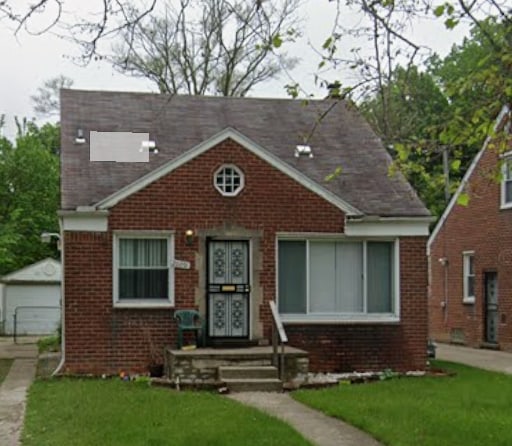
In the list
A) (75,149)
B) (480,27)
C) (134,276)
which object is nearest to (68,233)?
(134,276)

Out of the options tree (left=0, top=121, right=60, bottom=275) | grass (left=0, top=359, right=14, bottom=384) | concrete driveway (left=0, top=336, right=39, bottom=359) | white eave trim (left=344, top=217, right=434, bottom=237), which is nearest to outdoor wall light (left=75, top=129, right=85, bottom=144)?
grass (left=0, top=359, right=14, bottom=384)

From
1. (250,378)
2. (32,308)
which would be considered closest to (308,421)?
(250,378)

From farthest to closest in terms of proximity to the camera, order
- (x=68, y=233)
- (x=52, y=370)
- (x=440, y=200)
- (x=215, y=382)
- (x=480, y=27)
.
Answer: (x=440, y=200) → (x=52, y=370) → (x=68, y=233) → (x=215, y=382) → (x=480, y=27)

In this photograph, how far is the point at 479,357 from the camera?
22.0 metres

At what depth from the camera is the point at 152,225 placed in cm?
1709

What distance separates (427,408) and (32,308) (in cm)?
2602

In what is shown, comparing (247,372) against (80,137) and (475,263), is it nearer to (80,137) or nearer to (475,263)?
(80,137)

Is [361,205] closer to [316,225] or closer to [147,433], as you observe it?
[316,225]

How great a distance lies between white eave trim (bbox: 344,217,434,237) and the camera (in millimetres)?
17797

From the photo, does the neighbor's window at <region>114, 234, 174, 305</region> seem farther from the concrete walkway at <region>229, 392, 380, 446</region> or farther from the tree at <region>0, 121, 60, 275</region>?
the tree at <region>0, 121, 60, 275</region>

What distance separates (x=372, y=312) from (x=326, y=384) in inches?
117

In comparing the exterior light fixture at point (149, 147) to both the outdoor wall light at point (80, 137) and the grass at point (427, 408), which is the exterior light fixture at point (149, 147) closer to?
the outdoor wall light at point (80, 137)

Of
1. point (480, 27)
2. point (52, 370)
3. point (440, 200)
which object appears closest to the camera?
point (480, 27)

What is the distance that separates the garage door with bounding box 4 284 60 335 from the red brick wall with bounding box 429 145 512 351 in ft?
48.2
